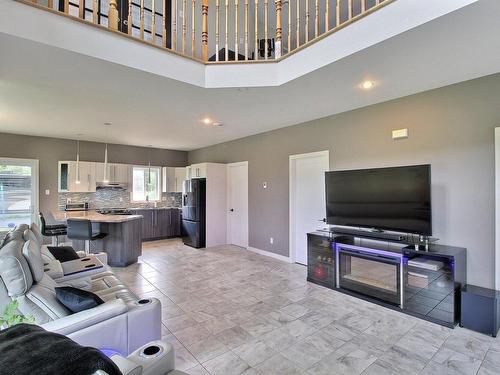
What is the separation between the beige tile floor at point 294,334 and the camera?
7.17ft

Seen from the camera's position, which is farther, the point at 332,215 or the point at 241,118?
the point at 241,118

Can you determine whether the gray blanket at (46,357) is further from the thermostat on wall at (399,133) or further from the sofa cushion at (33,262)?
the thermostat on wall at (399,133)

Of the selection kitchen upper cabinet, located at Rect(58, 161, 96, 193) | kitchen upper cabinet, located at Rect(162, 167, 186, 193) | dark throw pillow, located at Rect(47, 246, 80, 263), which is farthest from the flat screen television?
kitchen upper cabinet, located at Rect(58, 161, 96, 193)

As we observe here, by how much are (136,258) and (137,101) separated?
10.0 feet

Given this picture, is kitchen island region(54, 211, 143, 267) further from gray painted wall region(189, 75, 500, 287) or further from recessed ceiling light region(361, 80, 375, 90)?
recessed ceiling light region(361, 80, 375, 90)

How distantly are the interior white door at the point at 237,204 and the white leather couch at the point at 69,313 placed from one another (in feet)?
14.1

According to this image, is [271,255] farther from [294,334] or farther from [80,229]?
[80,229]

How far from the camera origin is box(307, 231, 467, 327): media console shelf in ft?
9.21

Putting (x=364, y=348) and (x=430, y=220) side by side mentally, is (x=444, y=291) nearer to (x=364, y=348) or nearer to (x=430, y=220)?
(x=430, y=220)

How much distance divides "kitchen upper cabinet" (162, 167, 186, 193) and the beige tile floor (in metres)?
4.13

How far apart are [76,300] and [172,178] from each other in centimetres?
637

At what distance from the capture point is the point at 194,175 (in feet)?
22.7

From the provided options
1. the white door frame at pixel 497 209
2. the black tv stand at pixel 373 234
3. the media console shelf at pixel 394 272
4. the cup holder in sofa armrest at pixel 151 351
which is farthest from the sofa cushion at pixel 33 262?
the white door frame at pixel 497 209

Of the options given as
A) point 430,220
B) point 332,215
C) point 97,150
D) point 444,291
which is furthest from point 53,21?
point 97,150
